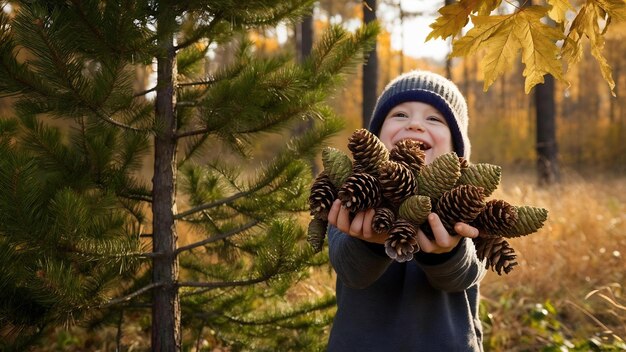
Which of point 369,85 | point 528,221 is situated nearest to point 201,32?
point 528,221

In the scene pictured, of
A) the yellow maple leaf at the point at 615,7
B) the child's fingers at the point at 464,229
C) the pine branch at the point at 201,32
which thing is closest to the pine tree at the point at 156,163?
the pine branch at the point at 201,32

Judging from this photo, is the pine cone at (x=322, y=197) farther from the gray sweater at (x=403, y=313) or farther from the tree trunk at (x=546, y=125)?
the tree trunk at (x=546, y=125)

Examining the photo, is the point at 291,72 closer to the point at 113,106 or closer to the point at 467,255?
the point at 113,106

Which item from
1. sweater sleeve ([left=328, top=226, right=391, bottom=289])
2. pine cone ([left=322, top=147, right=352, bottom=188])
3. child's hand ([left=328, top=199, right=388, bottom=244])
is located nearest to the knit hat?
sweater sleeve ([left=328, top=226, right=391, bottom=289])

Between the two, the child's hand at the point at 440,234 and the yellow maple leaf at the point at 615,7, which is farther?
the yellow maple leaf at the point at 615,7

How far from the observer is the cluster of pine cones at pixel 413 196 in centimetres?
123

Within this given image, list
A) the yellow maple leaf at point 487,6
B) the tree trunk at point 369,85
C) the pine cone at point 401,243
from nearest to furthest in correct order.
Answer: the pine cone at point 401,243 < the yellow maple leaf at point 487,6 < the tree trunk at point 369,85

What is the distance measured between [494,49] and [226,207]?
1.75 m

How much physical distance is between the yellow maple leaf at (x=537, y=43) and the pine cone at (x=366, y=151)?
2.11 feet

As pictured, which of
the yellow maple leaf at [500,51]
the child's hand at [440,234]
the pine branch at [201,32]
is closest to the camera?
the child's hand at [440,234]

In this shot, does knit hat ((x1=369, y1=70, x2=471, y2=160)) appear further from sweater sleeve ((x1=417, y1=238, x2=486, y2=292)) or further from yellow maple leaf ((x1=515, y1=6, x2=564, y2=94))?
sweater sleeve ((x1=417, y1=238, x2=486, y2=292))

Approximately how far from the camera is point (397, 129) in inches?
75.5

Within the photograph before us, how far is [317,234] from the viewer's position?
1479 mm

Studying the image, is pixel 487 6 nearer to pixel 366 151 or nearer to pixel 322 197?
pixel 366 151
